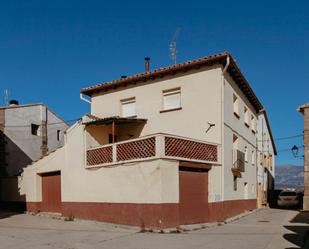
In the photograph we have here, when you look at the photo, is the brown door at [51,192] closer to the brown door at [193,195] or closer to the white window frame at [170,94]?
the white window frame at [170,94]

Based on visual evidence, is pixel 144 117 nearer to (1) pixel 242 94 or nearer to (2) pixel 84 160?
(2) pixel 84 160

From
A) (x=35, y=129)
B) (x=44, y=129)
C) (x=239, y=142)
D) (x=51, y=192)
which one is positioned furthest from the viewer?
(x=44, y=129)

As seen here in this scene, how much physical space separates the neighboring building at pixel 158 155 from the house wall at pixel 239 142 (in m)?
0.05

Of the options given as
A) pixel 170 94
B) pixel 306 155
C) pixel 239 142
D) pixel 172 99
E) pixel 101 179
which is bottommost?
pixel 101 179

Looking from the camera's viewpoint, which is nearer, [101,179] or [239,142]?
[101,179]

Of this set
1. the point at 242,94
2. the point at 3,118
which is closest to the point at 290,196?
the point at 242,94

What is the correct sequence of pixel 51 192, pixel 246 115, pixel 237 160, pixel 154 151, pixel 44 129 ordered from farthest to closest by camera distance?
pixel 44 129, pixel 246 115, pixel 51 192, pixel 237 160, pixel 154 151

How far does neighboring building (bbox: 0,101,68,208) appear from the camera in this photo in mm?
20531

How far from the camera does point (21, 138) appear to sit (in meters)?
23.0

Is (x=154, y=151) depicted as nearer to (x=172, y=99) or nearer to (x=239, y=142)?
(x=172, y=99)

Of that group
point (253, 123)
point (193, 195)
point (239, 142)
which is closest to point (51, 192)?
point (193, 195)

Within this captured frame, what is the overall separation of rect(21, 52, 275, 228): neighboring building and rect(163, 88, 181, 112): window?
49 millimetres

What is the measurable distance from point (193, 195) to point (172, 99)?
523 centimetres

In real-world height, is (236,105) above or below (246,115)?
above
